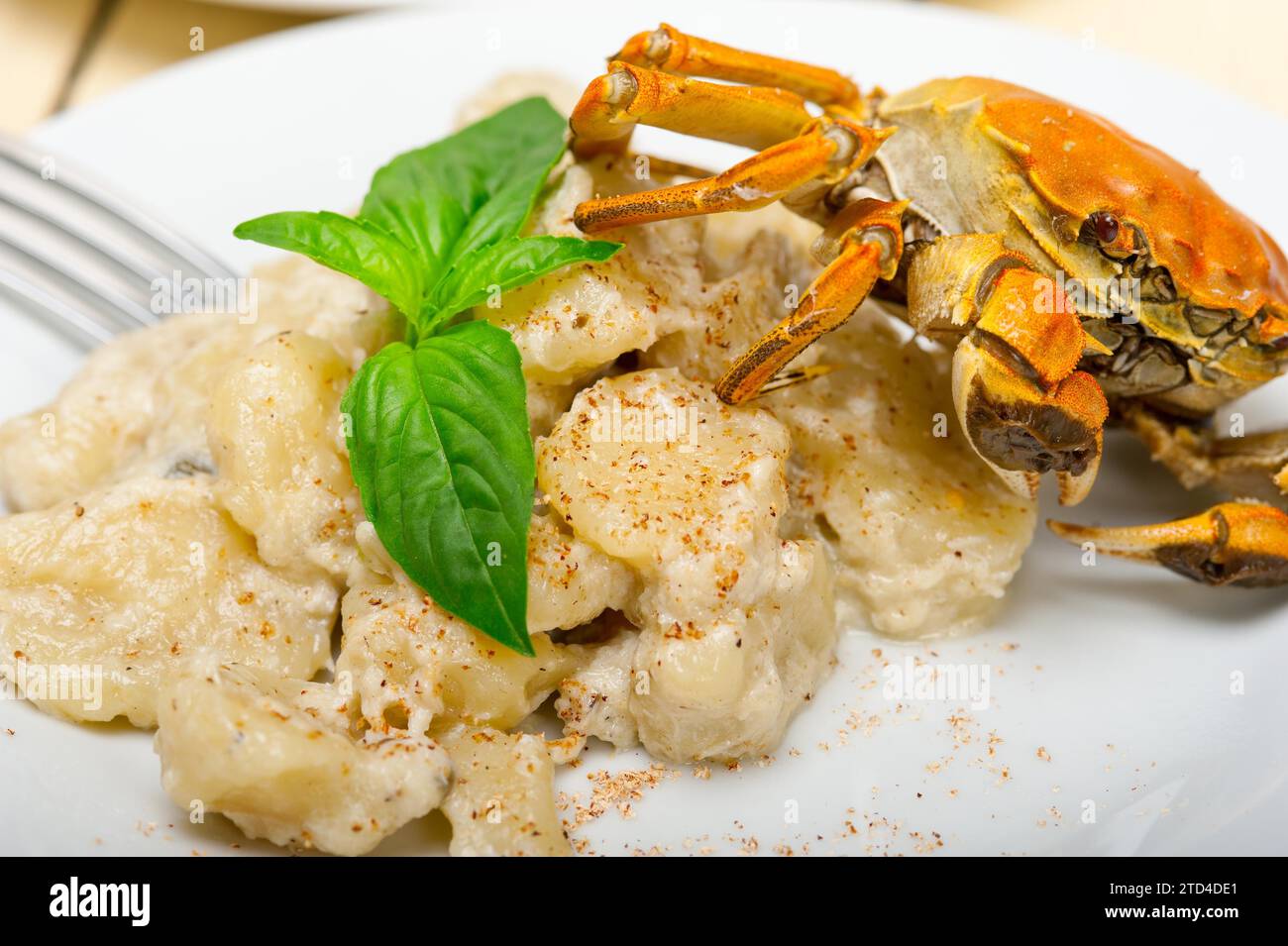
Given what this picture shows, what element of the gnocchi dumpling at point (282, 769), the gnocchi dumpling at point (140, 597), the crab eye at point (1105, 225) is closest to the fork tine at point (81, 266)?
the gnocchi dumpling at point (140, 597)

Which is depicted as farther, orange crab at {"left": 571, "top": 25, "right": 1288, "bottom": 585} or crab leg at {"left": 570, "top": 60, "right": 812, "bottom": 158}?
crab leg at {"left": 570, "top": 60, "right": 812, "bottom": 158}

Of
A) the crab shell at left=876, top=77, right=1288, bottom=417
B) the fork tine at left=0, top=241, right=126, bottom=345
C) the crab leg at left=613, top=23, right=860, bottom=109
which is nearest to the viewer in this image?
the crab shell at left=876, top=77, right=1288, bottom=417

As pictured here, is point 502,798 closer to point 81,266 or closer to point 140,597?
point 140,597

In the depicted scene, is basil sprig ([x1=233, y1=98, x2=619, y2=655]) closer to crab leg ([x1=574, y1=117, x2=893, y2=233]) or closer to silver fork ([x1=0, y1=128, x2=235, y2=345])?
crab leg ([x1=574, y1=117, x2=893, y2=233])

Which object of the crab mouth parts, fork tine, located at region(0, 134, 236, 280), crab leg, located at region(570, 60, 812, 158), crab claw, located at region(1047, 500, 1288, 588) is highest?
crab leg, located at region(570, 60, 812, 158)

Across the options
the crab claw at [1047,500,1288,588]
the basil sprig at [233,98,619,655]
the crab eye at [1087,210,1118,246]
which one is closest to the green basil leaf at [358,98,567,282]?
the basil sprig at [233,98,619,655]

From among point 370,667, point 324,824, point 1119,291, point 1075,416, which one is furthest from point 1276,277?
point 324,824

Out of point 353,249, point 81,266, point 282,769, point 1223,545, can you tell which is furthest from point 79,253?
point 1223,545
